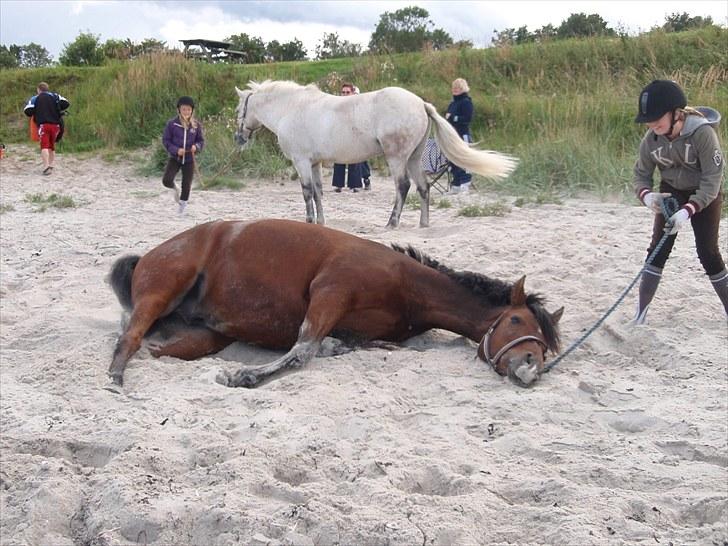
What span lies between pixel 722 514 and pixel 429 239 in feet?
18.4

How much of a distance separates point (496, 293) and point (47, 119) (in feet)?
45.1

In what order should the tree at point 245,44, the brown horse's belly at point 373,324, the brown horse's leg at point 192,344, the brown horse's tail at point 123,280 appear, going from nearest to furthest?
1. the brown horse's belly at point 373,324
2. the brown horse's leg at point 192,344
3. the brown horse's tail at point 123,280
4. the tree at point 245,44

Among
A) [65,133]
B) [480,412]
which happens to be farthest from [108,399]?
[65,133]

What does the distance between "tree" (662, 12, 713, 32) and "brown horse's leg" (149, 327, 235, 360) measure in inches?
725

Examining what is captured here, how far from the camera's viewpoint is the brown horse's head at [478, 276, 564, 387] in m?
4.34

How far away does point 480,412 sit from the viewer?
153 inches

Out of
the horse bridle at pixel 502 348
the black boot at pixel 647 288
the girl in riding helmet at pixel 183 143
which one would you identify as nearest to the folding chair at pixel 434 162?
the girl in riding helmet at pixel 183 143

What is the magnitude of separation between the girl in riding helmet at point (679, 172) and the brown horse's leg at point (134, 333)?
3259mm

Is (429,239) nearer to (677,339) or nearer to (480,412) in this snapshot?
(677,339)

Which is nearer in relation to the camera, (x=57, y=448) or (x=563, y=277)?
(x=57, y=448)

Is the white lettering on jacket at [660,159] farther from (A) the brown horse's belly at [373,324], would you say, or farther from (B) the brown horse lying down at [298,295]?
(A) the brown horse's belly at [373,324]

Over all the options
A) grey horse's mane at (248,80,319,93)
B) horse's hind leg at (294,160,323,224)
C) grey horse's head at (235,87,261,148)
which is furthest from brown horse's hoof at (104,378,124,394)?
grey horse's head at (235,87,261,148)

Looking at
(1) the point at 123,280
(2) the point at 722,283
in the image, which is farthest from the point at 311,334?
(2) the point at 722,283

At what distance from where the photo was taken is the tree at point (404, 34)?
3258cm
